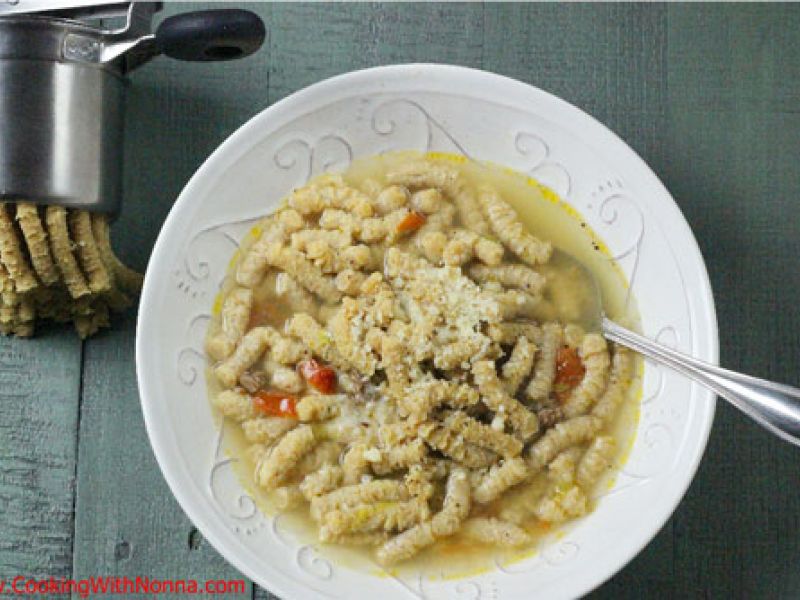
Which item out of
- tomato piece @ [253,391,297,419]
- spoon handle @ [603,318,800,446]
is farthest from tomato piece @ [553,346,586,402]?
tomato piece @ [253,391,297,419]

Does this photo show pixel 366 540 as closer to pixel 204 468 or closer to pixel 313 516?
pixel 313 516

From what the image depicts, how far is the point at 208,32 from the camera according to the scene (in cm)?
218

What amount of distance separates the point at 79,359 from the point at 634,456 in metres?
1.24

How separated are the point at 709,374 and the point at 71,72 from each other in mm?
1421

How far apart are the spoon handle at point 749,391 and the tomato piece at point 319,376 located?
654 millimetres

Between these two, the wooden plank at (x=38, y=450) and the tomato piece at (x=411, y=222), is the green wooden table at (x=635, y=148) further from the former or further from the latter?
the tomato piece at (x=411, y=222)

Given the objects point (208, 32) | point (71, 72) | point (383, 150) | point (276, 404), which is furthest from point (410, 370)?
point (71, 72)

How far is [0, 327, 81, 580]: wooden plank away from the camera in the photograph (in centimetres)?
242

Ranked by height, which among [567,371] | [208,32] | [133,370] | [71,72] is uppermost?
[208,32]

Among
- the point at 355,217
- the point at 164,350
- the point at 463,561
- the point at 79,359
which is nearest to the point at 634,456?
the point at 463,561

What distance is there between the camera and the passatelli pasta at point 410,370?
2.21 m

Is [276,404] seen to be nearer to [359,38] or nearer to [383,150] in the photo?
[383,150]

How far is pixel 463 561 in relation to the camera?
227 centimetres

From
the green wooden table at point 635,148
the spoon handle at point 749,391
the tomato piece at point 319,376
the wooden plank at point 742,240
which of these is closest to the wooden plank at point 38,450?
the green wooden table at point 635,148
